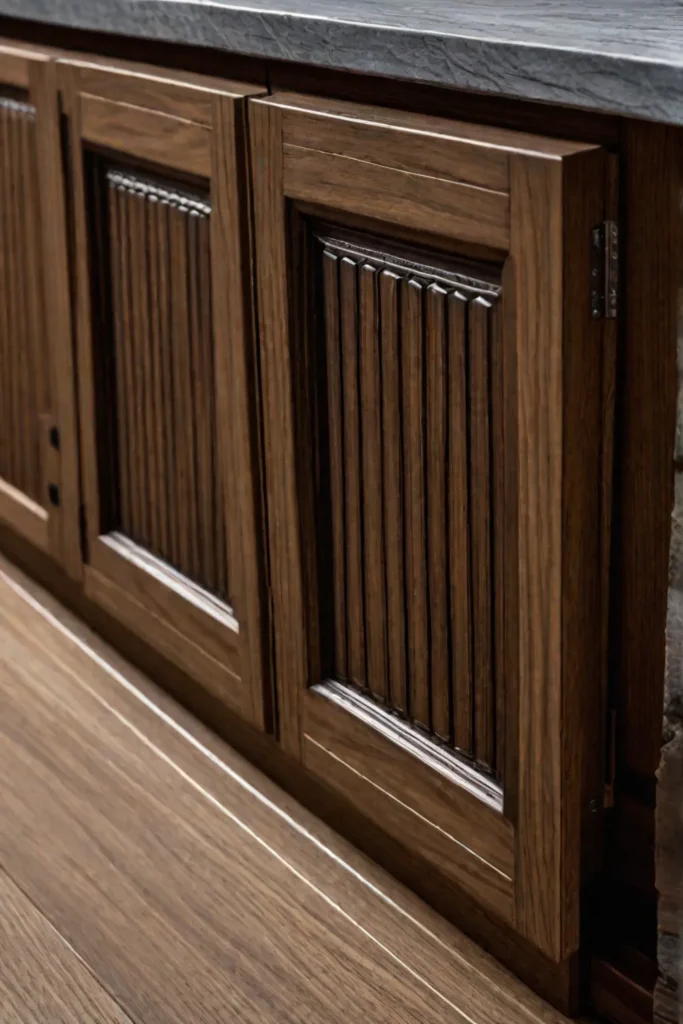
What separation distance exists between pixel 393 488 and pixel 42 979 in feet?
1.75

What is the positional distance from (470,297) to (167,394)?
0.56 metres

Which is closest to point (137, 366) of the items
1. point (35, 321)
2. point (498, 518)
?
point (35, 321)

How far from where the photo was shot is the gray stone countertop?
88 centimetres

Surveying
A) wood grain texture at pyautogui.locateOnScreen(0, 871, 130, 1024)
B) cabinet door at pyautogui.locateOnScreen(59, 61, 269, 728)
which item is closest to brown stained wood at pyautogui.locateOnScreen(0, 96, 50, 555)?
cabinet door at pyautogui.locateOnScreen(59, 61, 269, 728)

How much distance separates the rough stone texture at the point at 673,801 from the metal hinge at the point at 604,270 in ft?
0.24

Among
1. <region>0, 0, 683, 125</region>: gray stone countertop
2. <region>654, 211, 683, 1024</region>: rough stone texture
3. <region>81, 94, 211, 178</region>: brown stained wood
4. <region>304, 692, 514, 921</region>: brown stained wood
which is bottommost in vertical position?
<region>304, 692, 514, 921</region>: brown stained wood

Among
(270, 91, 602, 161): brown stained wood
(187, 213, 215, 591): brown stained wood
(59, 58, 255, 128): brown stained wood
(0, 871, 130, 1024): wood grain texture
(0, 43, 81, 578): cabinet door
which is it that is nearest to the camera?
(270, 91, 602, 161): brown stained wood

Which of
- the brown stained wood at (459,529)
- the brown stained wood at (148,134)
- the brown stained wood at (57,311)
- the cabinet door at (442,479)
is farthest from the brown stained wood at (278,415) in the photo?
the brown stained wood at (57,311)

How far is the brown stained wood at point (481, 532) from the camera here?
1.08 m

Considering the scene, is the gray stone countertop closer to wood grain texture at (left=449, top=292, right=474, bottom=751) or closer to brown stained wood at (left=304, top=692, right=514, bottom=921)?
wood grain texture at (left=449, top=292, right=474, bottom=751)

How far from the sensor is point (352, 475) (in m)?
1.27

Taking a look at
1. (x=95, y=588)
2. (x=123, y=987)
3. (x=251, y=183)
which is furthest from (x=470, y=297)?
(x=95, y=588)

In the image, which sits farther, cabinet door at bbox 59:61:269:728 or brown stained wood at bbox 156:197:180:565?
brown stained wood at bbox 156:197:180:565

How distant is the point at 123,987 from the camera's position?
4.10 feet
